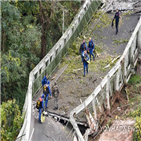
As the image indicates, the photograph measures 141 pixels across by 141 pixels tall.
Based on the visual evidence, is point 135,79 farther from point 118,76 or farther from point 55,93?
point 55,93

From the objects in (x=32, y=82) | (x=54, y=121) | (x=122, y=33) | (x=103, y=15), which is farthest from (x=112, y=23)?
(x=54, y=121)

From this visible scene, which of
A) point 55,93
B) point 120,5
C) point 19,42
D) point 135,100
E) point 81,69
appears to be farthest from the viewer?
point 120,5

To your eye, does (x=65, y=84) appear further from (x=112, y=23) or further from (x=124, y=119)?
(x=112, y=23)

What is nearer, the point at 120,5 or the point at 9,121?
the point at 9,121

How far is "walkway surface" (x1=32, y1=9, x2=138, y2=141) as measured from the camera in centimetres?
1268

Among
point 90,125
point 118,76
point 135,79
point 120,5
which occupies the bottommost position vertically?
point 135,79

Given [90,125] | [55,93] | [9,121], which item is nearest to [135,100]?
[90,125]

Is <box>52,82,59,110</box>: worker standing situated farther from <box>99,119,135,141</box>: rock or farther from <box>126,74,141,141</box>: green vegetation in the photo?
<box>126,74,141,141</box>: green vegetation

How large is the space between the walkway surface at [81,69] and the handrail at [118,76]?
26.3 inches

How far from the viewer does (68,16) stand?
83.9 ft

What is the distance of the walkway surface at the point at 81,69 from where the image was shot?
41.6 feet

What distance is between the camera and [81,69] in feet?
55.2

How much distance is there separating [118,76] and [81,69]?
2178 mm

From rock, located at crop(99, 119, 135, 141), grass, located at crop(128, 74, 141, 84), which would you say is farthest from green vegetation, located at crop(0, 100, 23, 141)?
grass, located at crop(128, 74, 141, 84)
